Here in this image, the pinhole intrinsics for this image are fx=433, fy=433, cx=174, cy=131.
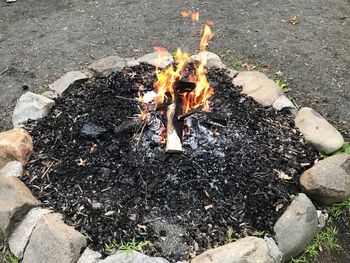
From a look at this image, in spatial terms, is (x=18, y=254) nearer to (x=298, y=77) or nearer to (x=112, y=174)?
(x=112, y=174)

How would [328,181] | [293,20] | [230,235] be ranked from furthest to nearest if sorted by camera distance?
[293,20]
[328,181]
[230,235]

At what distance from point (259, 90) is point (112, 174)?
1708 millimetres

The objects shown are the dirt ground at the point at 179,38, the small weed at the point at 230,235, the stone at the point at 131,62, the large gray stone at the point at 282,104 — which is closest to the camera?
the small weed at the point at 230,235

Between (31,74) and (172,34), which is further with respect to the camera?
(172,34)

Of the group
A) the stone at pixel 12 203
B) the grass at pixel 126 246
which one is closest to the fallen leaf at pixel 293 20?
the grass at pixel 126 246

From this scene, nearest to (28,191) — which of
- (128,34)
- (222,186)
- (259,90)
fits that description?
(222,186)

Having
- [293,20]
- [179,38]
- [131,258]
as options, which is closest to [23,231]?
[131,258]

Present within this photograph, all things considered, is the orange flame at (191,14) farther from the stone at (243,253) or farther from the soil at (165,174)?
the stone at (243,253)

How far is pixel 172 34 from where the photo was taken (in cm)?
551

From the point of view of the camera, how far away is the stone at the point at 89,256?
9.52 feet

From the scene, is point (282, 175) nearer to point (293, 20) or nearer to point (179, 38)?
point (179, 38)

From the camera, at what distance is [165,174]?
337 centimetres

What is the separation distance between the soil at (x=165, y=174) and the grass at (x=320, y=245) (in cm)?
39

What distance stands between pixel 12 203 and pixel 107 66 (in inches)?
71.9
